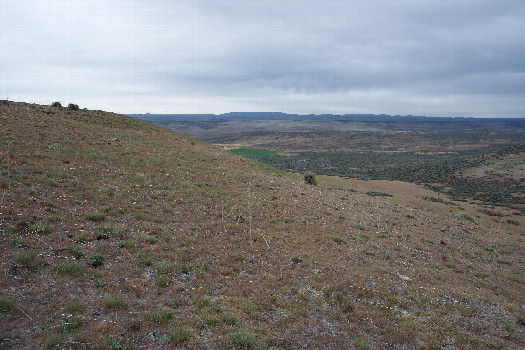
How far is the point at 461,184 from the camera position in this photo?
4700cm

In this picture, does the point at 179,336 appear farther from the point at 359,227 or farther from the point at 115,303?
the point at 359,227

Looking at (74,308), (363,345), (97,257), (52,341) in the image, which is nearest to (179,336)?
(52,341)

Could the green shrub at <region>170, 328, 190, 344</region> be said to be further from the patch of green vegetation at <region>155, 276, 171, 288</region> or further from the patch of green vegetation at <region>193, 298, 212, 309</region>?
the patch of green vegetation at <region>155, 276, 171, 288</region>

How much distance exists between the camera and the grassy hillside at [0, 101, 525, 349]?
7.09 m

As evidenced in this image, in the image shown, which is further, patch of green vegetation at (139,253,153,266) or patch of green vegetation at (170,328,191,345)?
patch of green vegetation at (139,253,153,266)

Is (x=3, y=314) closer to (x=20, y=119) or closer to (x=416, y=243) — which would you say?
(x=416, y=243)

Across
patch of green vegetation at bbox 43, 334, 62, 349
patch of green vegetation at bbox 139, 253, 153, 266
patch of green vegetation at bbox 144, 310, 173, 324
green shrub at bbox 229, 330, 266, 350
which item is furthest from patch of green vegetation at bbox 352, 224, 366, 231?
patch of green vegetation at bbox 43, 334, 62, 349

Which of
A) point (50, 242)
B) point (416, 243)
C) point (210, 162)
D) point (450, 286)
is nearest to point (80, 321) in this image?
point (50, 242)

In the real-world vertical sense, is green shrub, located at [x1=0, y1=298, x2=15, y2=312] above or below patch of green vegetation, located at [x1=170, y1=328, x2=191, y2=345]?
above

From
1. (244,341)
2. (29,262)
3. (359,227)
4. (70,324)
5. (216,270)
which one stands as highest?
(29,262)

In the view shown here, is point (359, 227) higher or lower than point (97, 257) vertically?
lower

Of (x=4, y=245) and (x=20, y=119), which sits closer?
(x=4, y=245)

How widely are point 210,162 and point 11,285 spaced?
19.9 metres

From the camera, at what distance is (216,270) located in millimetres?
9820
